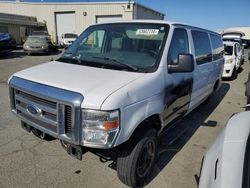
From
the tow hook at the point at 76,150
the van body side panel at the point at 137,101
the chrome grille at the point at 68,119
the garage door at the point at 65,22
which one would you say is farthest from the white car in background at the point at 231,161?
the garage door at the point at 65,22

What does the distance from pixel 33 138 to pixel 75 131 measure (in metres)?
2.28

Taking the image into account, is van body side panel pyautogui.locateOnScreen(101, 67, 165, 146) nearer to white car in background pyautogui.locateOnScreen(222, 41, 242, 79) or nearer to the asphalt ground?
the asphalt ground

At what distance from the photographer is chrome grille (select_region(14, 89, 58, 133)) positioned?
263cm

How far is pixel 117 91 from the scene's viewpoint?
2.48 meters

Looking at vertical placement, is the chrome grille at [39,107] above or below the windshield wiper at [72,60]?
below

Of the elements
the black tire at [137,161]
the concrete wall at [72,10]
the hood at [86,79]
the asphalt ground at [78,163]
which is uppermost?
the concrete wall at [72,10]

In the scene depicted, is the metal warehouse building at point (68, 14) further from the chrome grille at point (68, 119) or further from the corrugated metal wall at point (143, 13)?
the chrome grille at point (68, 119)

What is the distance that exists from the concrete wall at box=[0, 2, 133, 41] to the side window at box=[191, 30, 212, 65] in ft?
83.5

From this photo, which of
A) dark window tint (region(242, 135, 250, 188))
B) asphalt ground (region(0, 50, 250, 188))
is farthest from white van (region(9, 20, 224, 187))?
dark window tint (region(242, 135, 250, 188))

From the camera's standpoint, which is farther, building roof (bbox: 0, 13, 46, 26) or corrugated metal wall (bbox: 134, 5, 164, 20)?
corrugated metal wall (bbox: 134, 5, 164, 20)

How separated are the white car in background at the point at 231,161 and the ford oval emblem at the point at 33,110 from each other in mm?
1924

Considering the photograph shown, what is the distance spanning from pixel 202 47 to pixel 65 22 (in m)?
30.6

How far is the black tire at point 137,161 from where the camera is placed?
2.85m

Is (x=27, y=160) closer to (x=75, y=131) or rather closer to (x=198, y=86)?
(x=75, y=131)
